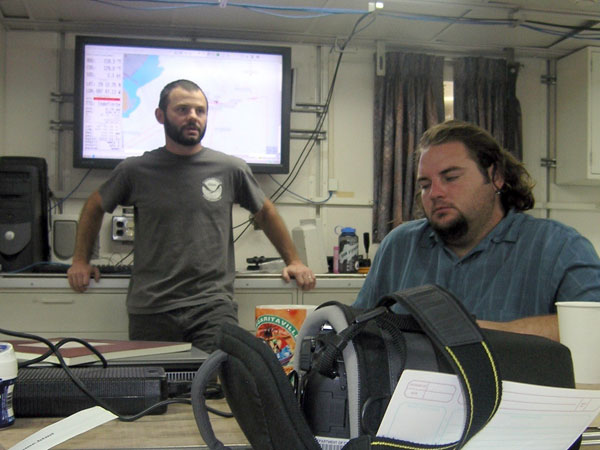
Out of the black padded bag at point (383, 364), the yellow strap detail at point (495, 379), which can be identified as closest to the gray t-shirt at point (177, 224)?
the black padded bag at point (383, 364)

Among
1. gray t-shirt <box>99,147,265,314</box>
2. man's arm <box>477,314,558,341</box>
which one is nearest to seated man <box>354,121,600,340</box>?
man's arm <box>477,314,558,341</box>

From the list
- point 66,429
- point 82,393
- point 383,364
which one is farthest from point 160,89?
point 383,364

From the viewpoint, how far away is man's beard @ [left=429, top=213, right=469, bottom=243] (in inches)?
54.9

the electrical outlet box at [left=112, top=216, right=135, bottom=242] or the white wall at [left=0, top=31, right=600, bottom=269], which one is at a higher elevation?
the white wall at [left=0, top=31, right=600, bottom=269]

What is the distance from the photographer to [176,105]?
2201 millimetres

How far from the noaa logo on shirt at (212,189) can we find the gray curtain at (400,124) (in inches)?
49.1

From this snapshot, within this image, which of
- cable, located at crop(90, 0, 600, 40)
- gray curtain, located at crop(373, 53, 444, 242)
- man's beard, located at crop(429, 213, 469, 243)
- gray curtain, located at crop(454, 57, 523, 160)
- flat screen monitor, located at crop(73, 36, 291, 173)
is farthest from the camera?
gray curtain, located at crop(454, 57, 523, 160)

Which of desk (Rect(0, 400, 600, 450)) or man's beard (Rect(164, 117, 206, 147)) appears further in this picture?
man's beard (Rect(164, 117, 206, 147))

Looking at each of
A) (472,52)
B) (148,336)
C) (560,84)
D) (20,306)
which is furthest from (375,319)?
(560,84)

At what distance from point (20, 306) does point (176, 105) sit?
3.40 feet

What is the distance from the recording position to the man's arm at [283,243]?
225 centimetres

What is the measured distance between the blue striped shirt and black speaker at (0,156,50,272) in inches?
66.5

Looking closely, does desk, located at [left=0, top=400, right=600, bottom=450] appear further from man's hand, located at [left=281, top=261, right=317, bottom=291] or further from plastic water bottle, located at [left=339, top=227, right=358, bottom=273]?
plastic water bottle, located at [left=339, top=227, right=358, bottom=273]

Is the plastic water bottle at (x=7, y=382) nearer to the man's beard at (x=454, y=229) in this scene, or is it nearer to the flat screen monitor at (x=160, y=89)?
the man's beard at (x=454, y=229)
